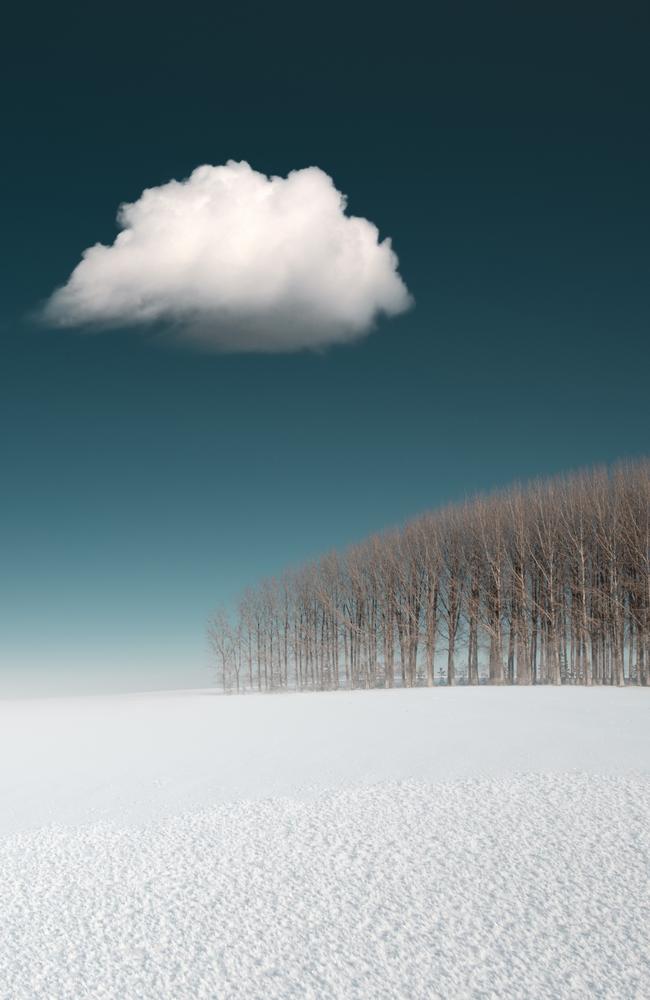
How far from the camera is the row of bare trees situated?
34.2 metres

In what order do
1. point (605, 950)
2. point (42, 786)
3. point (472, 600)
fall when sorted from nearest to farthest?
point (605, 950), point (42, 786), point (472, 600)

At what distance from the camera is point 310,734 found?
16484 millimetres

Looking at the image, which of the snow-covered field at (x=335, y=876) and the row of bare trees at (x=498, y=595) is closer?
the snow-covered field at (x=335, y=876)

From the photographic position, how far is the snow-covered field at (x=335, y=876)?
16.2 feet

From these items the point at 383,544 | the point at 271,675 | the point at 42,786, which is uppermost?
the point at 383,544

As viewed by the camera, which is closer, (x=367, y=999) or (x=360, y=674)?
(x=367, y=999)

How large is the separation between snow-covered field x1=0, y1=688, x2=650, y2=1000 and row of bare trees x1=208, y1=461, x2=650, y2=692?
2264 centimetres

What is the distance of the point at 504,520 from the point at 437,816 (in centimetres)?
3230

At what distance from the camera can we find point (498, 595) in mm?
36312

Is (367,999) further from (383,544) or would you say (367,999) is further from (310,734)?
(383,544)

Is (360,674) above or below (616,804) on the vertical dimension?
below

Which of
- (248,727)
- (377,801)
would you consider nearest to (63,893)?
(377,801)

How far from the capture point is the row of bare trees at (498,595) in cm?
3416

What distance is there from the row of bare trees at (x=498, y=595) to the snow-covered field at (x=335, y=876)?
22640mm
